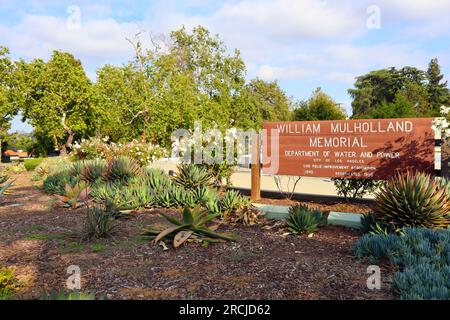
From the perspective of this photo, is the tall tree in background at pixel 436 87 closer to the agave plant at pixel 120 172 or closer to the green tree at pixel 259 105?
the green tree at pixel 259 105

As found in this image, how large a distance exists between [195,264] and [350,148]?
5.34m

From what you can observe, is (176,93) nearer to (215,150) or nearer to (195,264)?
(215,150)

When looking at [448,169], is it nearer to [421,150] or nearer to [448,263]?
[421,150]

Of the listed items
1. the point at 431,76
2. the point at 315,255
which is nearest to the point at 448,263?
the point at 315,255

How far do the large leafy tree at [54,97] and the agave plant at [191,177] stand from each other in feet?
76.4

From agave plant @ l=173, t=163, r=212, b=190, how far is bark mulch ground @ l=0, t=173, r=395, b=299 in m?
2.64

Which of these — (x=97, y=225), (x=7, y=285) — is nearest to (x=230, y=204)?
(x=97, y=225)

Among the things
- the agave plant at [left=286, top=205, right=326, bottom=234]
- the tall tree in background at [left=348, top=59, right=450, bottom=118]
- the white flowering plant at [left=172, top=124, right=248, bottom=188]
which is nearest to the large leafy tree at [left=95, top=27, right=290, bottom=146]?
the white flowering plant at [left=172, top=124, right=248, bottom=188]

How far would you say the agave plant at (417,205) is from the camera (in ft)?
19.2

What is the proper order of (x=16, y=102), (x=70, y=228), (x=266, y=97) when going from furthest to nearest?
1. (x=266, y=97)
2. (x=16, y=102)
3. (x=70, y=228)

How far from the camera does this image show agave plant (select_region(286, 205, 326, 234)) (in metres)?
6.46

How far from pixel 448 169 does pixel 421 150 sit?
0.62 metres
